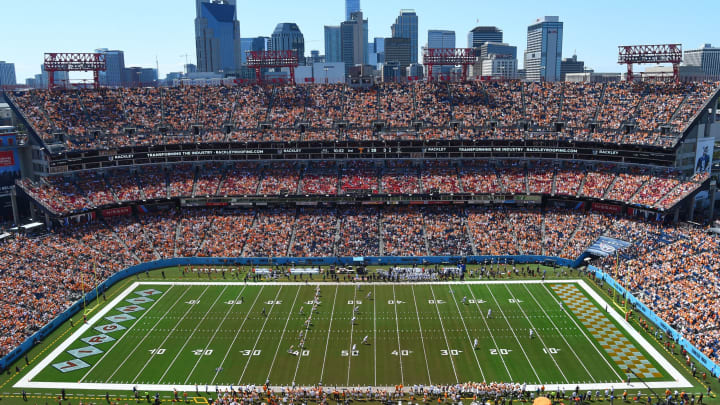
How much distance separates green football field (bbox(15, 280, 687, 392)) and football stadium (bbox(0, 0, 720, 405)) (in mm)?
214

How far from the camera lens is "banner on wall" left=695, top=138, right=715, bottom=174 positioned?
2322 inches

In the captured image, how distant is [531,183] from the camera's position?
6162cm

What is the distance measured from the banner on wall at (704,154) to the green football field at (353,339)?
2377 cm

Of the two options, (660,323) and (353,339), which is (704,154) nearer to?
(660,323)

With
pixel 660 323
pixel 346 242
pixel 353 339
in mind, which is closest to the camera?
pixel 353 339

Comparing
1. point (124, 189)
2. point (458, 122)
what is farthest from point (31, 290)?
point (458, 122)

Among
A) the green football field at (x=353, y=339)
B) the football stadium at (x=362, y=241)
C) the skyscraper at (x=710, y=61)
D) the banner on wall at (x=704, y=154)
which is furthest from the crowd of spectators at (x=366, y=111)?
the skyscraper at (x=710, y=61)

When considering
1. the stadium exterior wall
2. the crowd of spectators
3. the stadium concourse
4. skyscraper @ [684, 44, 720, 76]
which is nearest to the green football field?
the stadium exterior wall

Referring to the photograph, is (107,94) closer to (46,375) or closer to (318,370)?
(46,375)

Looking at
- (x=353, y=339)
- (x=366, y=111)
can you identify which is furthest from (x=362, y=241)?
(x=366, y=111)

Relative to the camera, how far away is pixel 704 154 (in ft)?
197

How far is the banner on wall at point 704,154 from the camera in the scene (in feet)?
193

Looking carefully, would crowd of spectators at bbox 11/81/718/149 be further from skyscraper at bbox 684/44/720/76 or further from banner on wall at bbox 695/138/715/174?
skyscraper at bbox 684/44/720/76

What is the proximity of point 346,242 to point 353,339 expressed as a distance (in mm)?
18925
